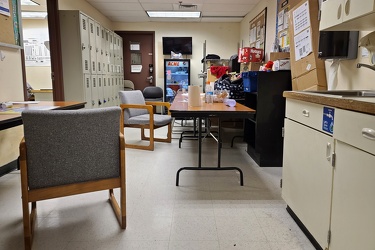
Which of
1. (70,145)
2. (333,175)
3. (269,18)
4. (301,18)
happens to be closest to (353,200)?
(333,175)

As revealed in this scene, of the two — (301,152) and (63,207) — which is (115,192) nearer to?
(63,207)

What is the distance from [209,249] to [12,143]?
2.47 m

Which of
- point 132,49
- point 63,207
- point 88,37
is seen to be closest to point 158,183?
point 63,207

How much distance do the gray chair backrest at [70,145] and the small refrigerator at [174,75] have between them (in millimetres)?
5444

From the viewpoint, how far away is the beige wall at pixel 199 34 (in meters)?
7.09

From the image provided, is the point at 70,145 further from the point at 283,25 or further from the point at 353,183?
the point at 283,25

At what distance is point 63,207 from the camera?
2.06 metres

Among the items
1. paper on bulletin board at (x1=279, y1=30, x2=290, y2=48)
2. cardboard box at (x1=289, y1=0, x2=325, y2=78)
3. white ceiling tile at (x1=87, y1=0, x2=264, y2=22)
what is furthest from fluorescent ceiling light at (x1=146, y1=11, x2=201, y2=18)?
cardboard box at (x1=289, y1=0, x2=325, y2=78)

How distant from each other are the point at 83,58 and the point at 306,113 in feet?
12.0

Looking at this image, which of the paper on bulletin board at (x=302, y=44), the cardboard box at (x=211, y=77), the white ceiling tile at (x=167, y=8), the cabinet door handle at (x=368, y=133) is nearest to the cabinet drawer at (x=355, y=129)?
the cabinet door handle at (x=368, y=133)

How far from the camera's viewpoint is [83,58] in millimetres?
4254

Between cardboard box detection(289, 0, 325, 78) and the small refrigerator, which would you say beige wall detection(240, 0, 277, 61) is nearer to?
cardboard box detection(289, 0, 325, 78)

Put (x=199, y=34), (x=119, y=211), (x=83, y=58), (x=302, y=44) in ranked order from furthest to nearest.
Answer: (x=199, y=34), (x=83, y=58), (x=302, y=44), (x=119, y=211)

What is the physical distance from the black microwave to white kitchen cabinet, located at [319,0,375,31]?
0.42 meters
